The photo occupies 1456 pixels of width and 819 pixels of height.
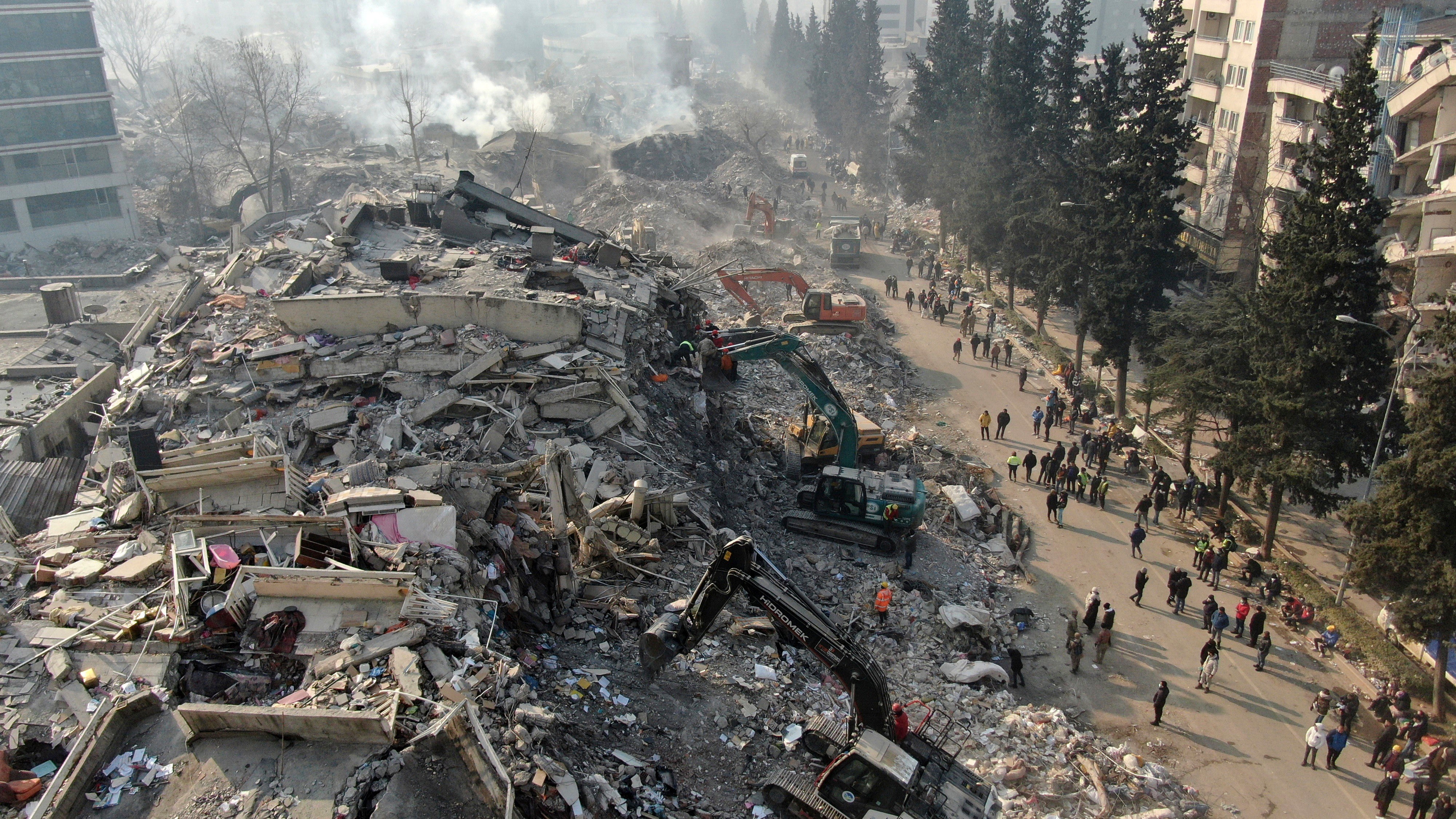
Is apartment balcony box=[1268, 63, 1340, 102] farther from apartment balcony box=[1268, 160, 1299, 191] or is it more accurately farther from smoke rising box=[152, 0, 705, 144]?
smoke rising box=[152, 0, 705, 144]

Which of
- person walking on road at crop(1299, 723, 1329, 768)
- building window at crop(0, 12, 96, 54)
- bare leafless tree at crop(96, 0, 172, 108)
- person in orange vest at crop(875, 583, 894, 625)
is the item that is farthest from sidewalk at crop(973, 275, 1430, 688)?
bare leafless tree at crop(96, 0, 172, 108)

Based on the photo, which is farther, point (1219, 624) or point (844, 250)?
point (844, 250)

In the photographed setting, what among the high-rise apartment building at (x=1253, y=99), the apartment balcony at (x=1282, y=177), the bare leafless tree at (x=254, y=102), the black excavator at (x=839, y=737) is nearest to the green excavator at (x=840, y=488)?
the black excavator at (x=839, y=737)

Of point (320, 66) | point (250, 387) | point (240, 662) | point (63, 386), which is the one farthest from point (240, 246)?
point (320, 66)

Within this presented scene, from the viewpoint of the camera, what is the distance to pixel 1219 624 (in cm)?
1501

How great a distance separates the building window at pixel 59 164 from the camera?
40875 millimetres

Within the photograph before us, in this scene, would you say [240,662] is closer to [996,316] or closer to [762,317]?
[762,317]

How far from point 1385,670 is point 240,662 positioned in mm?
16881

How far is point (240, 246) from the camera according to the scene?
93.8 feet

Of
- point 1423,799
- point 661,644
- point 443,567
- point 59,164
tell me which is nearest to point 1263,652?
point 1423,799

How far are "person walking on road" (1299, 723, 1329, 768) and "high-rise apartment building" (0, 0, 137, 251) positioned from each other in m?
50.6

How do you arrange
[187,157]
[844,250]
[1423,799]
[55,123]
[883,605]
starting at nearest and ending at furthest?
[1423,799]
[883,605]
[844,250]
[55,123]
[187,157]

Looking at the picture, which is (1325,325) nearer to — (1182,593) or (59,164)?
(1182,593)

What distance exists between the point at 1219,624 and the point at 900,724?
809 centimetres
